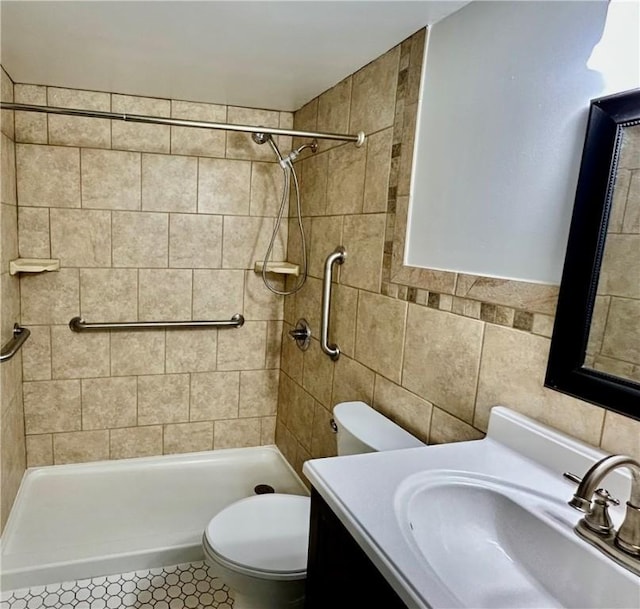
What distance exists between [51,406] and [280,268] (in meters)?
1.40

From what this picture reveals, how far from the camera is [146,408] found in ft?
8.66

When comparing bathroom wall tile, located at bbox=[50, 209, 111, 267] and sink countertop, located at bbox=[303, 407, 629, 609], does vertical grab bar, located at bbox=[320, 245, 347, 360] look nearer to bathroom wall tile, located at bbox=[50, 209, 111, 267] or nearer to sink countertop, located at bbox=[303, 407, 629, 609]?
sink countertop, located at bbox=[303, 407, 629, 609]

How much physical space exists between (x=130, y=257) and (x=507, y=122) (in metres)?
1.96

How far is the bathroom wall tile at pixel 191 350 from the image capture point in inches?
104

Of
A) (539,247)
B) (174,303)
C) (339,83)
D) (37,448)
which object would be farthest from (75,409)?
(539,247)

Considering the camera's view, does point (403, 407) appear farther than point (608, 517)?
Yes

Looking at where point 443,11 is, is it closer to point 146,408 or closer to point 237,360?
point 237,360

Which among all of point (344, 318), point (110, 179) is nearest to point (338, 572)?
point (344, 318)

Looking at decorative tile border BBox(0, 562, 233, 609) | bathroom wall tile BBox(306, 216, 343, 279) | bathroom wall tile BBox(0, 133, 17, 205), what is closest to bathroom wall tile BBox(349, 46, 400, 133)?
bathroom wall tile BBox(306, 216, 343, 279)

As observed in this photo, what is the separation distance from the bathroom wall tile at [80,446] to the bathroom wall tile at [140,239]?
3.11 ft

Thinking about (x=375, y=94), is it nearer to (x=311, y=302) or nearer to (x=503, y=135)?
(x=503, y=135)

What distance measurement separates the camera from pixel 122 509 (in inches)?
89.2

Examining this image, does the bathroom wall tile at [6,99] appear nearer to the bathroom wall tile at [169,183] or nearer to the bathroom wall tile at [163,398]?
the bathroom wall tile at [169,183]

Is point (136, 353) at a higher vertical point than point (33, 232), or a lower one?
lower
